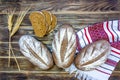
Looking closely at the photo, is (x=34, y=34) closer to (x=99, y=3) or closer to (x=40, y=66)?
(x=40, y=66)

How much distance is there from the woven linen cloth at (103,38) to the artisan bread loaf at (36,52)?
136mm

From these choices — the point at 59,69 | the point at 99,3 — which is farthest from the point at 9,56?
the point at 99,3

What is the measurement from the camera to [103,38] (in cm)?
132

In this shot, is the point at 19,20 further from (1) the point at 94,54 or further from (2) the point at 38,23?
(1) the point at 94,54

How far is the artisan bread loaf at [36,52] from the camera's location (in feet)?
4.25

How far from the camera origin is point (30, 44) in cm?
130

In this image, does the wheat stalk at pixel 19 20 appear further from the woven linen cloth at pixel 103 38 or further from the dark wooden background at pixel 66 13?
the woven linen cloth at pixel 103 38

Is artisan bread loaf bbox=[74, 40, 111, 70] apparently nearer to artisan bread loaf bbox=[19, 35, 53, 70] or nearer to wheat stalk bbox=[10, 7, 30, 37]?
artisan bread loaf bbox=[19, 35, 53, 70]

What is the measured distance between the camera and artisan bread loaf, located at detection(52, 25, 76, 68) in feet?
4.19

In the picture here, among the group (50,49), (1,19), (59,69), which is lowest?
(59,69)

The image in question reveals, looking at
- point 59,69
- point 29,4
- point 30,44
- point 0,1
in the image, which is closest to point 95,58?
point 59,69

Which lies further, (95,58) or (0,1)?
(0,1)

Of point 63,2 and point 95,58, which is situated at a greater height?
point 63,2

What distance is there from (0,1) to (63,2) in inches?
12.9
